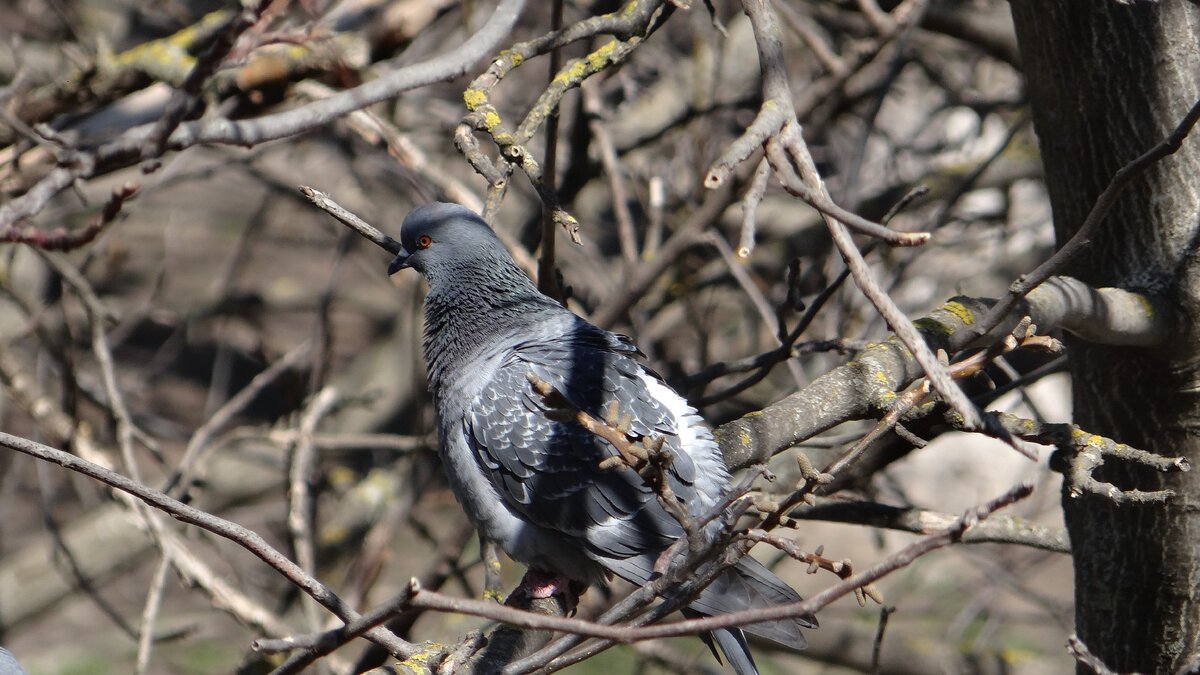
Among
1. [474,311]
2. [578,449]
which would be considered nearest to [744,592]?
[578,449]

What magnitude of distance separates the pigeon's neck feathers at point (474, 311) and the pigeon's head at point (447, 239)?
0.04 feet

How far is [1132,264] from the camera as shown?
122 inches

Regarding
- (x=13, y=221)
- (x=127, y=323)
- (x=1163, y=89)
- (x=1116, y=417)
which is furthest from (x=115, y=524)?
(x=1163, y=89)

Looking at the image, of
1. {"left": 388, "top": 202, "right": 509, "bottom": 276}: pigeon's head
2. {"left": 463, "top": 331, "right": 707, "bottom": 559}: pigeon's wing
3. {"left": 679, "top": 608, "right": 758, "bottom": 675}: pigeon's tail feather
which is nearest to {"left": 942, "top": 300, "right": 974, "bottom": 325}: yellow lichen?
{"left": 463, "top": 331, "right": 707, "bottom": 559}: pigeon's wing

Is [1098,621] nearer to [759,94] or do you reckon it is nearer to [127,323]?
[759,94]

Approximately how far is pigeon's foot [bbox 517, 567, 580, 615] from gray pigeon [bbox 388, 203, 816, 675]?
1.9 inches

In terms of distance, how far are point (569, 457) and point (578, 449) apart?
4 centimetres

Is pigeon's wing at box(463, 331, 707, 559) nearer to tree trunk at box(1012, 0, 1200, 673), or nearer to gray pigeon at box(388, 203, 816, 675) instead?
gray pigeon at box(388, 203, 816, 675)

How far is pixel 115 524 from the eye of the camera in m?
5.55

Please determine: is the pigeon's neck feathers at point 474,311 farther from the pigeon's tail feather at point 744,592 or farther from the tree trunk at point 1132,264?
the tree trunk at point 1132,264

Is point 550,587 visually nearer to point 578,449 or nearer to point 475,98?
point 578,449

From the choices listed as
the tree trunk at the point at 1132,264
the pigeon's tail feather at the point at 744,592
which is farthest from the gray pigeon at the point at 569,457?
the tree trunk at the point at 1132,264

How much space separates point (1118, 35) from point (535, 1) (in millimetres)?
4748

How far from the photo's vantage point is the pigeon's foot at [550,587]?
3.66 meters
